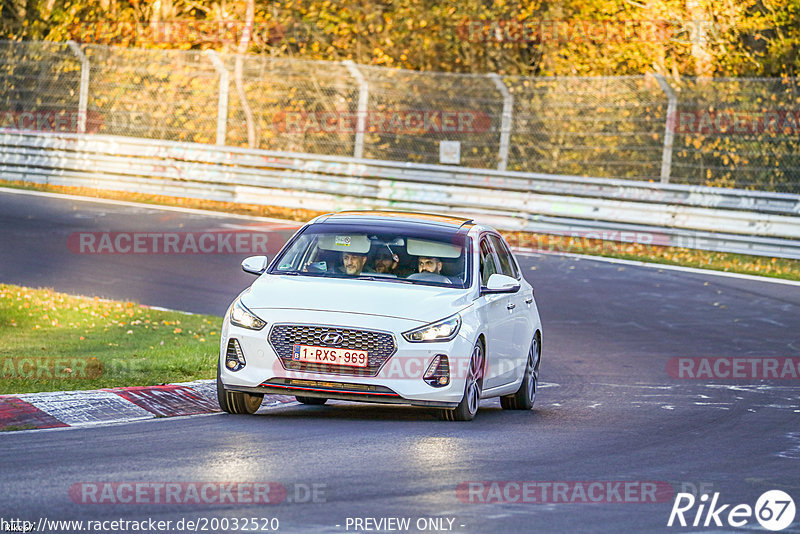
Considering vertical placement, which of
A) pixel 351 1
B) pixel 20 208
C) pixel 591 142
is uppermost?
pixel 351 1

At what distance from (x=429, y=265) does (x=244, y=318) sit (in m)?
1.62

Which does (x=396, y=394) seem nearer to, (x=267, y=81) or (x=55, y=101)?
(x=267, y=81)

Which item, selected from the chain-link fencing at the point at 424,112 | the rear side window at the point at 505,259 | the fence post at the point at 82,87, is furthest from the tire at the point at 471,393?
the fence post at the point at 82,87

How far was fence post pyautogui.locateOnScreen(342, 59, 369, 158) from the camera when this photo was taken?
1078 inches

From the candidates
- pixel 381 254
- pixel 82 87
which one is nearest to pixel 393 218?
pixel 381 254

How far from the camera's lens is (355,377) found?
9992 mm

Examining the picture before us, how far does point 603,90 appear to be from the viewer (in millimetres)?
25844

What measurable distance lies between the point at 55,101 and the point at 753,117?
14.4m

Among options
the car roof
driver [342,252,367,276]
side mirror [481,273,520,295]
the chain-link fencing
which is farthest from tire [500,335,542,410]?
the chain-link fencing

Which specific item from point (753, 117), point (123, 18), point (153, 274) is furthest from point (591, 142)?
point (123, 18)

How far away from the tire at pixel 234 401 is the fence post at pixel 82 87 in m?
20.3

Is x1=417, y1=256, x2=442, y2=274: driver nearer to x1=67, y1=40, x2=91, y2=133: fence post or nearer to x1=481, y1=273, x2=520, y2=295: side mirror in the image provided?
x1=481, y1=273, x2=520, y2=295: side mirror

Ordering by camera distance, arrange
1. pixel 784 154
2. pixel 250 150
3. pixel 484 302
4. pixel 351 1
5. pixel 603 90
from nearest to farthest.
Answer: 1. pixel 484 302
2. pixel 784 154
3. pixel 603 90
4. pixel 250 150
5. pixel 351 1

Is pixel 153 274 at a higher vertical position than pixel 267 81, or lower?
lower
